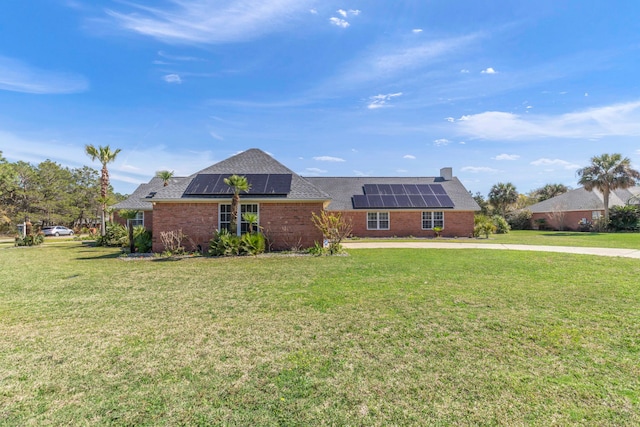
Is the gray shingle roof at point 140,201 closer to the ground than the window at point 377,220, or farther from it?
farther from it

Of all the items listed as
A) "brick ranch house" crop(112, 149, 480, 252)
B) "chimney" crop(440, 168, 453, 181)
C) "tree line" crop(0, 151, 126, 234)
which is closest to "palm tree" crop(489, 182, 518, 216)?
"chimney" crop(440, 168, 453, 181)

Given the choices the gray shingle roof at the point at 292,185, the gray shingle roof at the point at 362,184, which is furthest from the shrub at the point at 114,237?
the gray shingle roof at the point at 362,184

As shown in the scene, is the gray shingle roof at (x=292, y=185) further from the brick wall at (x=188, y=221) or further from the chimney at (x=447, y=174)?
the brick wall at (x=188, y=221)

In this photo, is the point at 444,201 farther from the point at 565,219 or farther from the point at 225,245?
the point at 565,219

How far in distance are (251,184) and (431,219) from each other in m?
15.2

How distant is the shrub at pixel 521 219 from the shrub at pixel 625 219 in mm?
8340

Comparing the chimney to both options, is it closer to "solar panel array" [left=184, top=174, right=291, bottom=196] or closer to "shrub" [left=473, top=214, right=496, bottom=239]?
"shrub" [left=473, top=214, right=496, bottom=239]

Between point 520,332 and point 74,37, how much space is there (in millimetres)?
15848

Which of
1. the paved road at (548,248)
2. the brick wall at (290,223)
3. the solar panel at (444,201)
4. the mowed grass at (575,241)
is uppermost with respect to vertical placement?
the solar panel at (444,201)

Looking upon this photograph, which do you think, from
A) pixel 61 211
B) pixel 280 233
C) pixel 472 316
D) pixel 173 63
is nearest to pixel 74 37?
pixel 173 63

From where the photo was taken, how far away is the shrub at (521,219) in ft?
123

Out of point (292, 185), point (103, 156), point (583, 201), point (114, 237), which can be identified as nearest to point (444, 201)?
point (292, 185)

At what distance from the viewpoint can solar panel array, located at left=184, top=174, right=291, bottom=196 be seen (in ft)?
47.1

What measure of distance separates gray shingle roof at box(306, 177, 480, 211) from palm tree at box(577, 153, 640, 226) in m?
13.9
